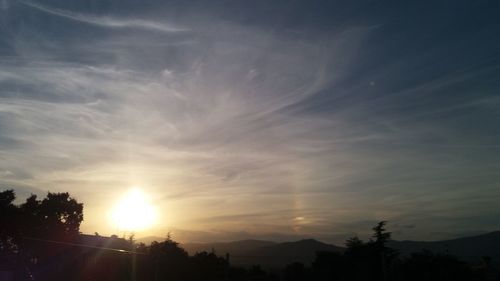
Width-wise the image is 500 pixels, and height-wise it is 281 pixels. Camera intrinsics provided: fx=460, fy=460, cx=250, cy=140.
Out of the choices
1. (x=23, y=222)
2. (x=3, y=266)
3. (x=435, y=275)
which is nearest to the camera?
(x=435, y=275)

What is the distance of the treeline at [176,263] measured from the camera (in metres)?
18.6

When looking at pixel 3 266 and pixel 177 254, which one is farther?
pixel 3 266

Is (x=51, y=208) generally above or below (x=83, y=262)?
above

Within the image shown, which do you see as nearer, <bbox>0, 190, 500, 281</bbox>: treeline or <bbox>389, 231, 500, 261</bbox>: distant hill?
<bbox>0, 190, 500, 281</bbox>: treeline

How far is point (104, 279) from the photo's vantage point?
19.7m

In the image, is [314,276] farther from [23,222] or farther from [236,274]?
[23,222]

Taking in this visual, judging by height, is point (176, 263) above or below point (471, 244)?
below

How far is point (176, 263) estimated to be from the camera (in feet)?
81.5

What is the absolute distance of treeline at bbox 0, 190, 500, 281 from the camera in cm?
1858

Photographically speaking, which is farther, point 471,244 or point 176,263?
point 471,244

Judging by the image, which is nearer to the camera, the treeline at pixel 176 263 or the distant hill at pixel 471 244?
the treeline at pixel 176 263

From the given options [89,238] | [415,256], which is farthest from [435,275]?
[89,238]

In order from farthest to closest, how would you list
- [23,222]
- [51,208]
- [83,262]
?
[51,208] → [23,222] → [83,262]

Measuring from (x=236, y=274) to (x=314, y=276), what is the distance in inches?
180
